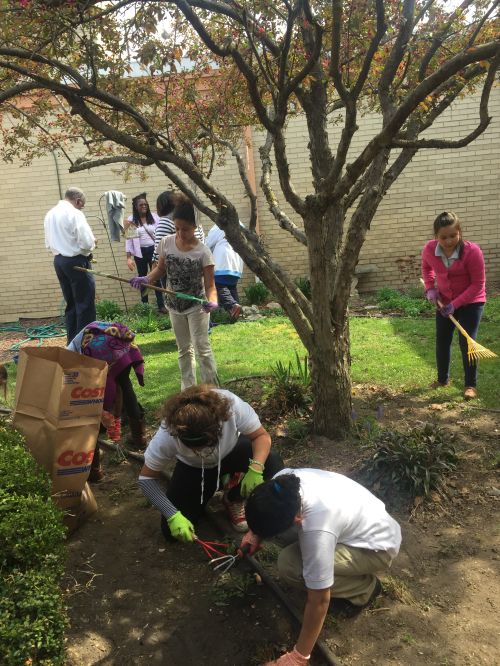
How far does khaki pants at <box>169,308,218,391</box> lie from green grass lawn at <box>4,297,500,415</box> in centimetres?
51

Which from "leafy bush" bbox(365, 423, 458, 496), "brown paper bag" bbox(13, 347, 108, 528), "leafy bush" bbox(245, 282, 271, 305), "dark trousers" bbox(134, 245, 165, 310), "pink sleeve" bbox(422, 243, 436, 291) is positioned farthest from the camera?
"leafy bush" bbox(245, 282, 271, 305)

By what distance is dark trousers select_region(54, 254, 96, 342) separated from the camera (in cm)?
594

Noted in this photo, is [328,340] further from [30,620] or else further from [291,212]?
[291,212]

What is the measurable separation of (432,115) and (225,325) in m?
4.45

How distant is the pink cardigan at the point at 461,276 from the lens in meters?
4.10

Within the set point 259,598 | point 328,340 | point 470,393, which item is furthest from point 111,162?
point 470,393

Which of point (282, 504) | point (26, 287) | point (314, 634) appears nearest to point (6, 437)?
point (282, 504)

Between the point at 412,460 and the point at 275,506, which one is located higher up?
the point at 275,506

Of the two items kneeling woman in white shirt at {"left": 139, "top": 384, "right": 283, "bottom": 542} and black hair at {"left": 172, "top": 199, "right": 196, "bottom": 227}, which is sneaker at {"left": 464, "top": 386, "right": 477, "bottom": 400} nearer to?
kneeling woman in white shirt at {"left": 139, "top": 384, "right": 283, "bottom": 542}

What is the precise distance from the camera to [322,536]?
1.94 metres

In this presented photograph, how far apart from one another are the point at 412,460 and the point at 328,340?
2.94ft

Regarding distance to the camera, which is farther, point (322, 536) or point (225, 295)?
point (225, 295)

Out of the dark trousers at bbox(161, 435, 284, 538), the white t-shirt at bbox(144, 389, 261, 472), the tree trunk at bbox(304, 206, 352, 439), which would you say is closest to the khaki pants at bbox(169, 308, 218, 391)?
the tree trunk at bbox(304, 206, 352, 439)

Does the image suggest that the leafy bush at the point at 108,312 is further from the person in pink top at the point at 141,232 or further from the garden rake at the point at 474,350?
the garden rake at the point at 474,350
